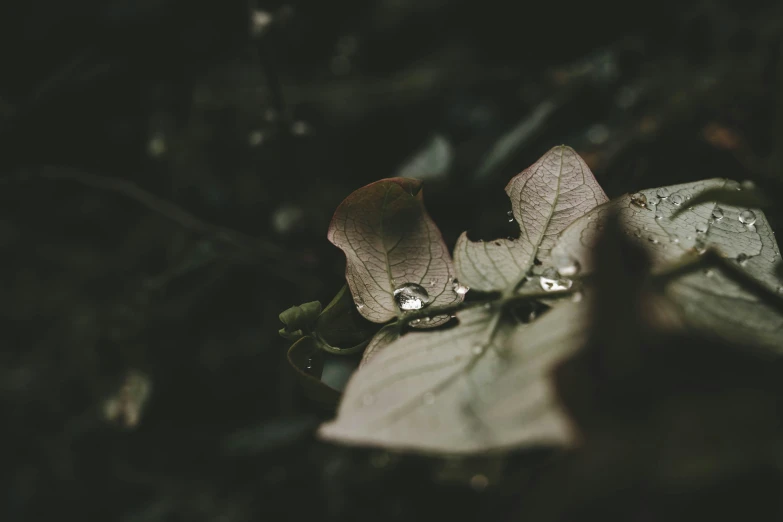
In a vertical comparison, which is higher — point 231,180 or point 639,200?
point 639,200

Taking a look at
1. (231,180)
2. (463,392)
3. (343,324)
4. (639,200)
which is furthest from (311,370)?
(231,180)

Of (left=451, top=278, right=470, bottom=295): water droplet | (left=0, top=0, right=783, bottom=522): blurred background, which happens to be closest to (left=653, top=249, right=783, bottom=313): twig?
(left=451, top=278, right=470, bottom=295): water droplet

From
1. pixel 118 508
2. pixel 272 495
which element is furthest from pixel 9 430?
pixel 272 495

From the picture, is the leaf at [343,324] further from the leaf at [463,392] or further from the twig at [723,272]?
the twig at [723,272]

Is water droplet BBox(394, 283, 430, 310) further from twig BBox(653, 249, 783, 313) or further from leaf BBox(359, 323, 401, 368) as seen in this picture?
twig BBox(653, 249, 783, 313)

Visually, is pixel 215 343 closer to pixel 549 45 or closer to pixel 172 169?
pixel 172 169

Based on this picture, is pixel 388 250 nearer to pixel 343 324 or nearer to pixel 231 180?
pixel 343 324
